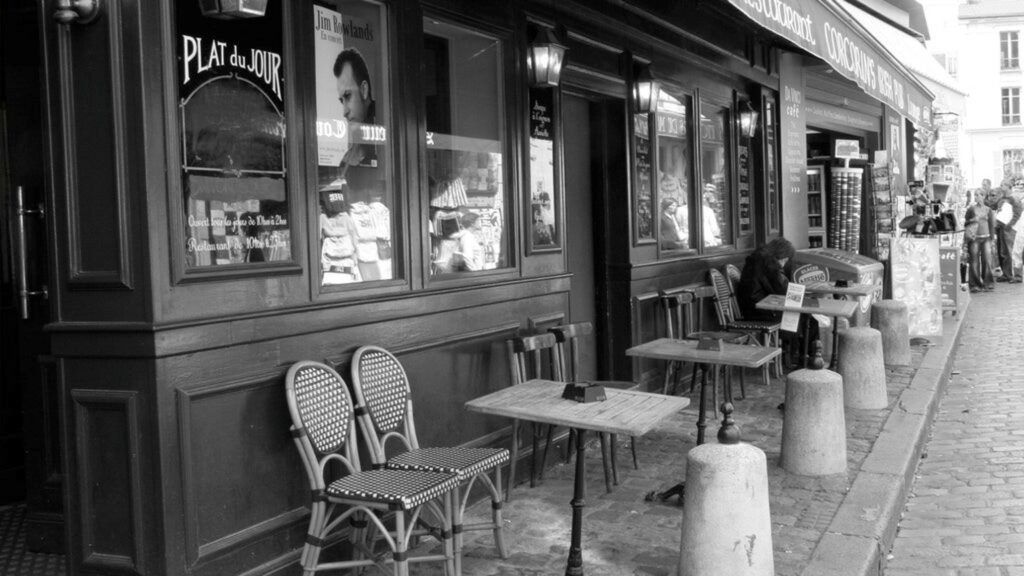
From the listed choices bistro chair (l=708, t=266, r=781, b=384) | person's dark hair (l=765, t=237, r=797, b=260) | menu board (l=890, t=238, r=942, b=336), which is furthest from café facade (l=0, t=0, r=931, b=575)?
menu board (l=890, t=238, r=942, b=336)

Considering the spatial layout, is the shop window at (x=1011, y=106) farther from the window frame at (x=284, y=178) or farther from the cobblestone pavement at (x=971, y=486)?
the window frame at (x=284, y=178)

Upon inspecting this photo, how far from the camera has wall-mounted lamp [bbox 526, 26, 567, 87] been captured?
6230 millimetres

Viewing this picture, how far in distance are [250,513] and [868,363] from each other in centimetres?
556

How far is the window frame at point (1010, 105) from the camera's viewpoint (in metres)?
52.6

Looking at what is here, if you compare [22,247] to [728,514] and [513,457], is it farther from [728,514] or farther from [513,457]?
[728,514]

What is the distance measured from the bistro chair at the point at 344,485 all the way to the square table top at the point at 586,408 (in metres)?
0.45

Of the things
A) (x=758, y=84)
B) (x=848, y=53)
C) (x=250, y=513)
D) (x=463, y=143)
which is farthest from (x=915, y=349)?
(x=250, y=513)

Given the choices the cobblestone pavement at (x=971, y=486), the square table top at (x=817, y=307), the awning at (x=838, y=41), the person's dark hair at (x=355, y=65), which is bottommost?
the cobblestone pavement at (x=971, y=486)

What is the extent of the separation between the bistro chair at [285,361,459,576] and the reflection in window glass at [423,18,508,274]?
53.6 inches

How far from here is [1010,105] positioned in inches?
2077

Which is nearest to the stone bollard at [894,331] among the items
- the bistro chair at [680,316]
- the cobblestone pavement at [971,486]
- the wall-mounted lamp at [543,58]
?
the cobblestone pavement at [971,486]

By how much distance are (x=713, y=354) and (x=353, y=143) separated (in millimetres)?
2333

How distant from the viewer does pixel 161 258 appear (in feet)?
11.9

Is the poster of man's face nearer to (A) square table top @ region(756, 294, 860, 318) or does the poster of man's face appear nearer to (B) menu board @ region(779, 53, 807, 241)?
(A) square table top @ region(756, 294, 860, 318)
